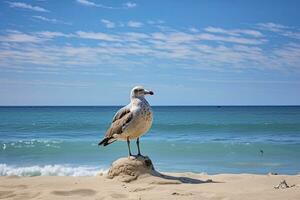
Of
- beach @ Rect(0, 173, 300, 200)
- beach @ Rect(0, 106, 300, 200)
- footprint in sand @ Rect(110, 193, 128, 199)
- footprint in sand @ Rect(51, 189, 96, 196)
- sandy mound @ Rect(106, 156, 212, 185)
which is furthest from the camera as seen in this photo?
sandy mound @ Rect(106, 156, 212, 185)

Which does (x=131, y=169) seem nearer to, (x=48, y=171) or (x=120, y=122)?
(x=120, y=122)

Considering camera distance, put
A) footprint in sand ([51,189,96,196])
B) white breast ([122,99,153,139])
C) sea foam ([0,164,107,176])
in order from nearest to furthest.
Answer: footprint in sand ([51,189,96,196]) → white breast ([122,99,153,139]) → sea foam ([0,164,107,176])

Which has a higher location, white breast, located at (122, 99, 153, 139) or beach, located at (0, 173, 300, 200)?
white breast, located at (122, 99, 153, 139)

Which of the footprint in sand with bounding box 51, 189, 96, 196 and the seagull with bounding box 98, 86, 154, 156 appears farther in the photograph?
the seagull with bounding box 98, 86, 154, 156

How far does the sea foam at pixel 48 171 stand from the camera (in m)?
12.8

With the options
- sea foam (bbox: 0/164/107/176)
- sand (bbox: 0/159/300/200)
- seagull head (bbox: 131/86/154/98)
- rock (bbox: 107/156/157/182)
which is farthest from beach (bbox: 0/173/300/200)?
sea foam (bbox: 0/164/107/176)

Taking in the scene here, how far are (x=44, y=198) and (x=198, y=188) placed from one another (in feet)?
6.46

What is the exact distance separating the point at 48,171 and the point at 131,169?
7.17 meters

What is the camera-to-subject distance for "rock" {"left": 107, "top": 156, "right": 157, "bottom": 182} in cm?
693

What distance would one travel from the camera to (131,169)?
699 cm

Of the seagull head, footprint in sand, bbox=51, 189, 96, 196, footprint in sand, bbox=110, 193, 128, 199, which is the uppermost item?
the seagull head

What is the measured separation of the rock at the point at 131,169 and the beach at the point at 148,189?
11 cm

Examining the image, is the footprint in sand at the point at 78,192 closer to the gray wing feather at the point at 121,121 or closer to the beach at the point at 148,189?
the beach at the point at 148,189

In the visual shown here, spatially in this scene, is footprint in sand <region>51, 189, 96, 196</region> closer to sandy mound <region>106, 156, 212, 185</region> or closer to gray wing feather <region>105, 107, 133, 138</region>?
sandy mound <region>106, 156, 212, 185</region>
